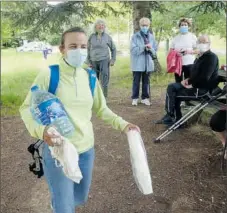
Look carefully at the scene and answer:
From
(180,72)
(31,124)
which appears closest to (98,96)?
(31,124)

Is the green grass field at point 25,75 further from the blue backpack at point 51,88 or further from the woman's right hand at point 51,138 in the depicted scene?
the woman's right hand at point 51,138

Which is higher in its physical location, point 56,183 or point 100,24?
point 100,24

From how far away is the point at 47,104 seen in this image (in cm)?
173

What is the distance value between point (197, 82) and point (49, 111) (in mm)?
2728

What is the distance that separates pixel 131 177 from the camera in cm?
331

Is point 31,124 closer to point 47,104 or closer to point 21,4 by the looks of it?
point 47,104

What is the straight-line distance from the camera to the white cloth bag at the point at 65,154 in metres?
1.67

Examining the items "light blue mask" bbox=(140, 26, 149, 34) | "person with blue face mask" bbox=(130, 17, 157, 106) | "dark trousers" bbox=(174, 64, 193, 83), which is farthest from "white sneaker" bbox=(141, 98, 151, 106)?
"light blue mask" bbox=(140, 26, 149, 34)

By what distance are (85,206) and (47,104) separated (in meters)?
1.42

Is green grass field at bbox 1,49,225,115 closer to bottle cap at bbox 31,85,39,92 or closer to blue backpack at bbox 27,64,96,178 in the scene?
blue backpack at bbox 27,64,96,178

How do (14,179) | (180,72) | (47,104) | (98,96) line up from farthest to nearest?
(180,72), (14,179), (98,96), (47,104)

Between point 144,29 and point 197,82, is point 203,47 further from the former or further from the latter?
point 144,29

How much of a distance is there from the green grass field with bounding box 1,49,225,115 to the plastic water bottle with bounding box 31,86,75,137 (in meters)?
1.10

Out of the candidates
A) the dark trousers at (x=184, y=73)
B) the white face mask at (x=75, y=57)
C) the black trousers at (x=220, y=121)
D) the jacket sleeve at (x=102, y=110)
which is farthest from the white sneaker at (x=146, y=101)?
the white face mask at (x=75, y=57)
